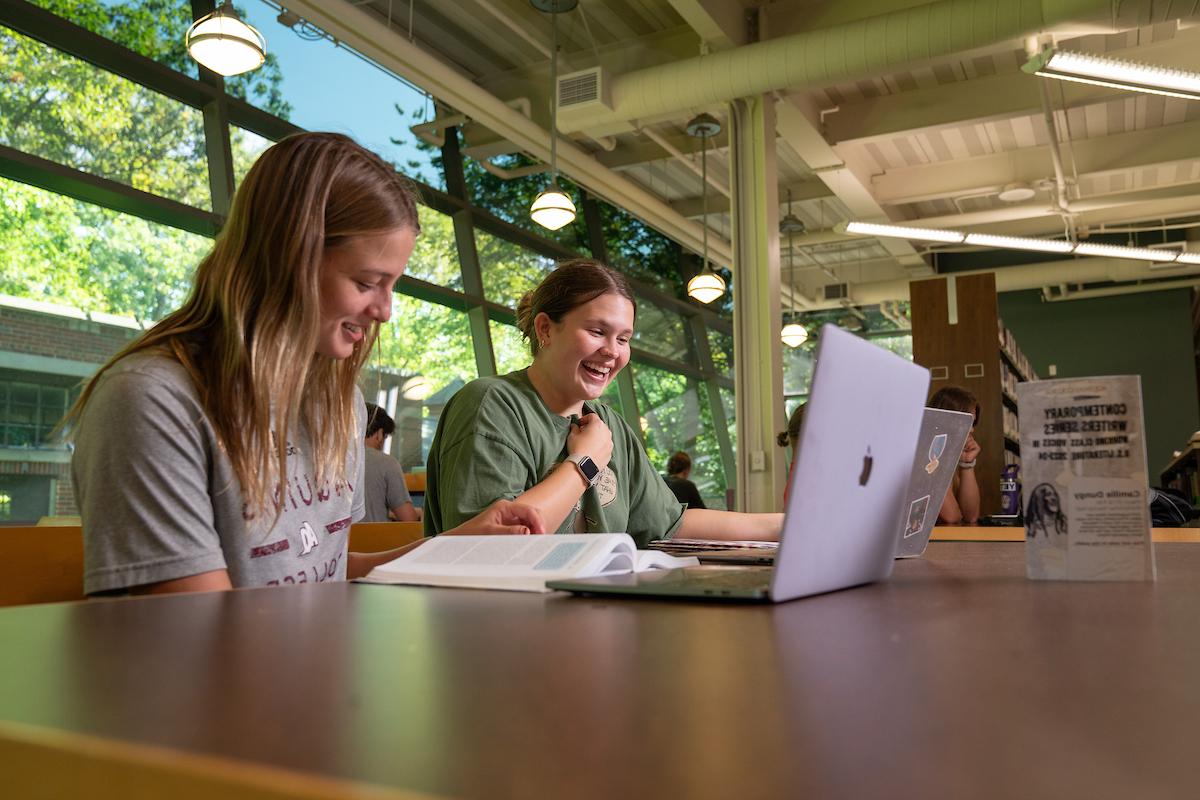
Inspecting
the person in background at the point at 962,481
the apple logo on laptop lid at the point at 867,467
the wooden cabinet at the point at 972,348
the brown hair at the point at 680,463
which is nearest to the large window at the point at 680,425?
the brown hair at the point at 680,463

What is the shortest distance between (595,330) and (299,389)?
94 cm

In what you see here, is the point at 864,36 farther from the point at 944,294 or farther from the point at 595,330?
the point at 595,330

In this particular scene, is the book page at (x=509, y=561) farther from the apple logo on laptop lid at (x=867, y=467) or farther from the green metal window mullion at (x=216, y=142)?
the green metal window mullion at (x=216, y=142)

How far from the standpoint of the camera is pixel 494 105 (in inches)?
240

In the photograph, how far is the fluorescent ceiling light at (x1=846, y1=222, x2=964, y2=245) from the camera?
23.4ft

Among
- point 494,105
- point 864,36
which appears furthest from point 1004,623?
point 494,105

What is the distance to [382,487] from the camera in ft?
15.7

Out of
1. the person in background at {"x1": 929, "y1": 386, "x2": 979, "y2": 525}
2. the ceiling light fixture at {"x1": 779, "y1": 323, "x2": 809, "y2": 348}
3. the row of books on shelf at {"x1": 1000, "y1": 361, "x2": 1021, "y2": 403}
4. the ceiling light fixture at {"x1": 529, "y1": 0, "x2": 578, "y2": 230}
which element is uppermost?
the ceiling light fixture at {"x1": 529, "y1": 0, "x2": 578, "y2": 230}

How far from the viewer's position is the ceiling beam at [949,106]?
6324 millimetres

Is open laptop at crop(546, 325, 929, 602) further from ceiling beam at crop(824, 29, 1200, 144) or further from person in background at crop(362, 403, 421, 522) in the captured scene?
ceiling beam at crop(824, 29, 1200, 144)

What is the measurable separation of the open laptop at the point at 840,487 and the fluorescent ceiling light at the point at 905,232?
6.51 meters

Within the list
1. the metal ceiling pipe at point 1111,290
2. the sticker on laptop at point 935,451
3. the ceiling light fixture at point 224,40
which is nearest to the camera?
the sticker on laptop at point 935,451

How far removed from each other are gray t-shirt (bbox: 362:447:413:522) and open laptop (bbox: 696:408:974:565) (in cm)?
346

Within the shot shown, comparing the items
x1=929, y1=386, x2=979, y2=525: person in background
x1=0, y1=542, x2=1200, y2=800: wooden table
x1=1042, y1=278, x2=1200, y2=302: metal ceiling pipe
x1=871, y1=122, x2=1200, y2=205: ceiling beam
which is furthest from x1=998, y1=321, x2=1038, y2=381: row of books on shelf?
x1=0, y1=542, x2=1200, y2=800: wooden table
